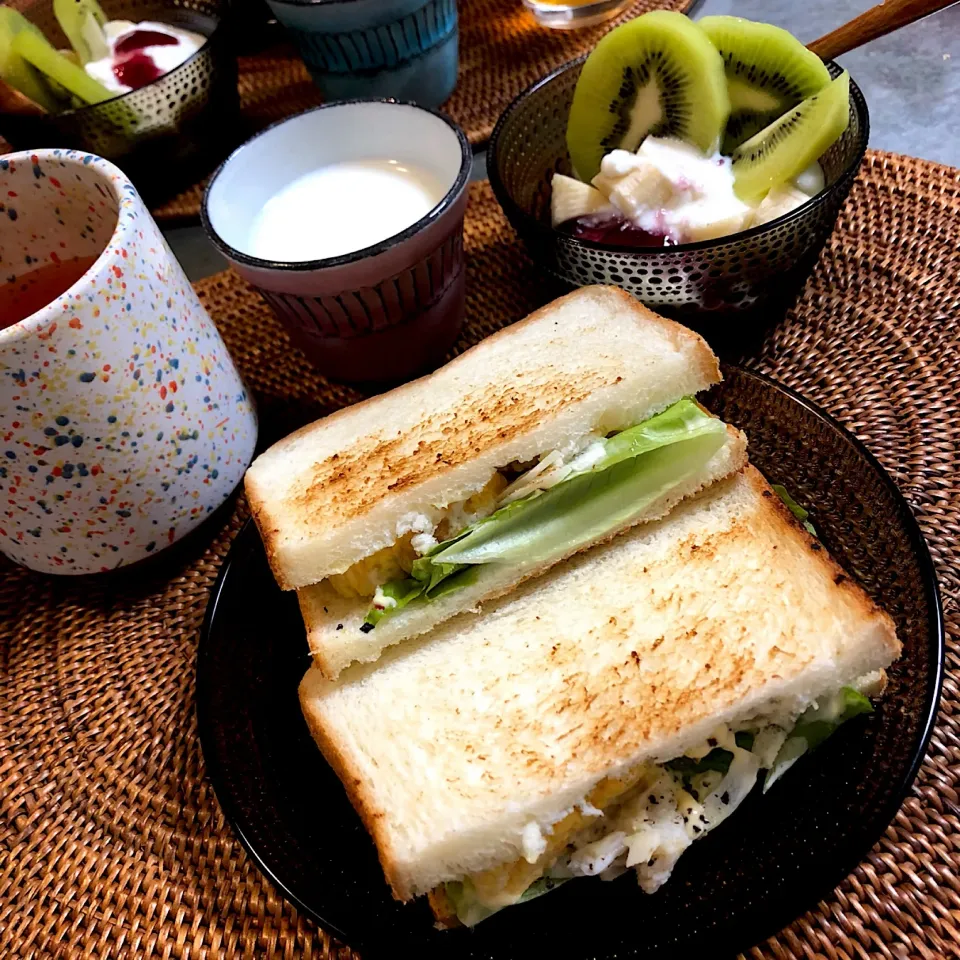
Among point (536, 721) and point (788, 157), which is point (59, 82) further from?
point (536, 721)

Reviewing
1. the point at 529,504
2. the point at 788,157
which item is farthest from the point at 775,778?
the point at 788,157

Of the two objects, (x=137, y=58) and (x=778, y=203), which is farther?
(x=137, y=58)

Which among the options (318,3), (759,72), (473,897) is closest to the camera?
(473,897)

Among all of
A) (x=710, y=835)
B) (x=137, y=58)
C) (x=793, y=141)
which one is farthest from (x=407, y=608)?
(x=137, y=58)

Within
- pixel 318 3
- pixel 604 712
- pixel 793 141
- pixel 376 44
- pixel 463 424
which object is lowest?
pixel 604 712

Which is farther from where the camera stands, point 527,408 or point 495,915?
point 527,408

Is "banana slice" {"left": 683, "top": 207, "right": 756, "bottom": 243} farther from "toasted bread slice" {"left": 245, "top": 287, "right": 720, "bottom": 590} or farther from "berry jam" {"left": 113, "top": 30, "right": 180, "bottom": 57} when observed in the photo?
"berry jam" {"left": 113, "top": 30, "right": 180, "bottom": 57}

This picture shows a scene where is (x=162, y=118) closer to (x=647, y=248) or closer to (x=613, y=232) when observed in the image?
(x=613, y=232)
